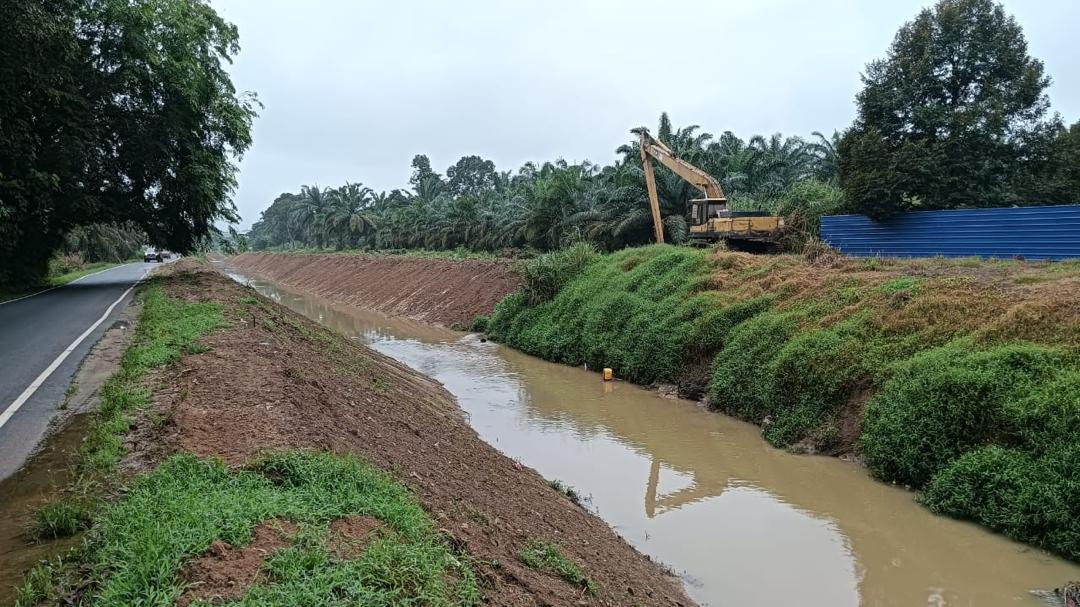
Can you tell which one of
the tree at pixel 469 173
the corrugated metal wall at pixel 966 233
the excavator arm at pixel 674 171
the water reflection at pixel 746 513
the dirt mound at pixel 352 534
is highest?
the tree at pixel 469 173

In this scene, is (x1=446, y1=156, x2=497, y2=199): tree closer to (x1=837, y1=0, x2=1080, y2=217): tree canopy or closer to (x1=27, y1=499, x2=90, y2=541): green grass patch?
(x1=837, y1=0, x2=1080, y2=217): tree canopy

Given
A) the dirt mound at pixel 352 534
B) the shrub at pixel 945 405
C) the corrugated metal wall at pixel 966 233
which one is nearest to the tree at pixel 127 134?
the dirt mound at pixel 352 534

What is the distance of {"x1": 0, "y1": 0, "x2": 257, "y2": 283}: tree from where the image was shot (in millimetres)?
17547

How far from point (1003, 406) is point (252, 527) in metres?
8.92

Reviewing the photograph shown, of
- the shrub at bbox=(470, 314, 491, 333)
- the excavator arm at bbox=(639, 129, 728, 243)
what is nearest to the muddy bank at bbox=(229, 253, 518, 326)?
the shrub at bbox=(470, 314, 491, 333)

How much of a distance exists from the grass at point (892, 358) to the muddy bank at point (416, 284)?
910 cm

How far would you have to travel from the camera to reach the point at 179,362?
324 inches

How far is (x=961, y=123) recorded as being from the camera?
20875 mm

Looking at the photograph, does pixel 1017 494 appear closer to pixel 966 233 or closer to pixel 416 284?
pixel 966 233

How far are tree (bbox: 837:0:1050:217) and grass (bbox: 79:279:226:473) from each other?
19728 millimetres

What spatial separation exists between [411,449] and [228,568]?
400 centimetres

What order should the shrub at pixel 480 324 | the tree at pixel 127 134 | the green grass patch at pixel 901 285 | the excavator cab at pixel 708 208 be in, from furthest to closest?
the shrub at pixel 480 324, the excavator cab at pixel 708 208, the tree at pixel 127 134, the green grass patch at pixel 901 285

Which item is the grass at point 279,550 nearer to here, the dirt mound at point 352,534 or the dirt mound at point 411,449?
the dirt mound at point 352,534

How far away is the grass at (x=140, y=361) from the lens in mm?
5434
